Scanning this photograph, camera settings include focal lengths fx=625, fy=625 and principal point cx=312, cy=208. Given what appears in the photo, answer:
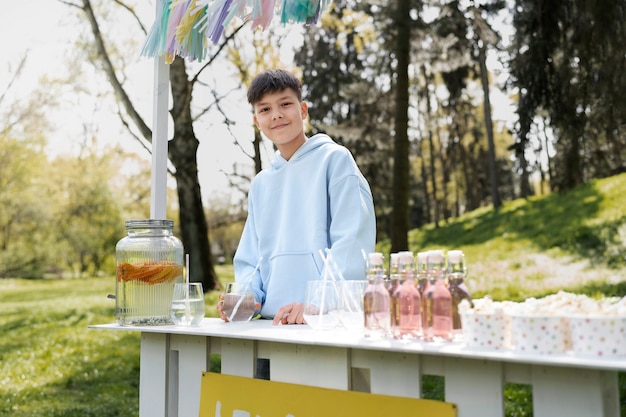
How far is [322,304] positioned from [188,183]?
259 inches

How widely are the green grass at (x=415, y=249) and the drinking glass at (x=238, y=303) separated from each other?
8.71ft

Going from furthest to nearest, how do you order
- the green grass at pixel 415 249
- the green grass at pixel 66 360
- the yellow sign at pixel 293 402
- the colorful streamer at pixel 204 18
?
the green grass at pixel 415 249 → the green grass at pixel 66 360 → the colorful streamer at pixel 204 18 → the yellow sign at pixel 293 402

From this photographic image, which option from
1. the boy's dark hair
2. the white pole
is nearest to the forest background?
the white pole

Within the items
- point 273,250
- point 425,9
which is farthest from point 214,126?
point 273,250

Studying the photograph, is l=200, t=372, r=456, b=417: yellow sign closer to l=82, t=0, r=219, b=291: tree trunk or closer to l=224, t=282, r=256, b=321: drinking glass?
l=224, t=282, r=256, b=321: drinking glass

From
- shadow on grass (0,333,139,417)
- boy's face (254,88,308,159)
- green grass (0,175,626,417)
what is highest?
boy's face (254,88,308,159)

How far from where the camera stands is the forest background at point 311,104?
19.2 ft

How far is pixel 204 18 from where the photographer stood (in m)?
2.10

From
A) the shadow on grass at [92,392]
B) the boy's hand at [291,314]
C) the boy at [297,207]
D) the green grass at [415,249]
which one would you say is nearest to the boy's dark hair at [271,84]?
the boy at [297,207]

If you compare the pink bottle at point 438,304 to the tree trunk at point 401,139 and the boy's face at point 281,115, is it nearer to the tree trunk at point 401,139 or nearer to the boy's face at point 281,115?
the boy's face at point 281,115

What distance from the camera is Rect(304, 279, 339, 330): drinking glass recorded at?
1.44 m

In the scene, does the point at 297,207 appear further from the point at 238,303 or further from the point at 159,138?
the point at 159,138

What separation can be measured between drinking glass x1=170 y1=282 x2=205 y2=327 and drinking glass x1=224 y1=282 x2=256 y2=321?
9 centimetres

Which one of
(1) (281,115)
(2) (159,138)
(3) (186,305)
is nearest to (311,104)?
(2) (159,138)
